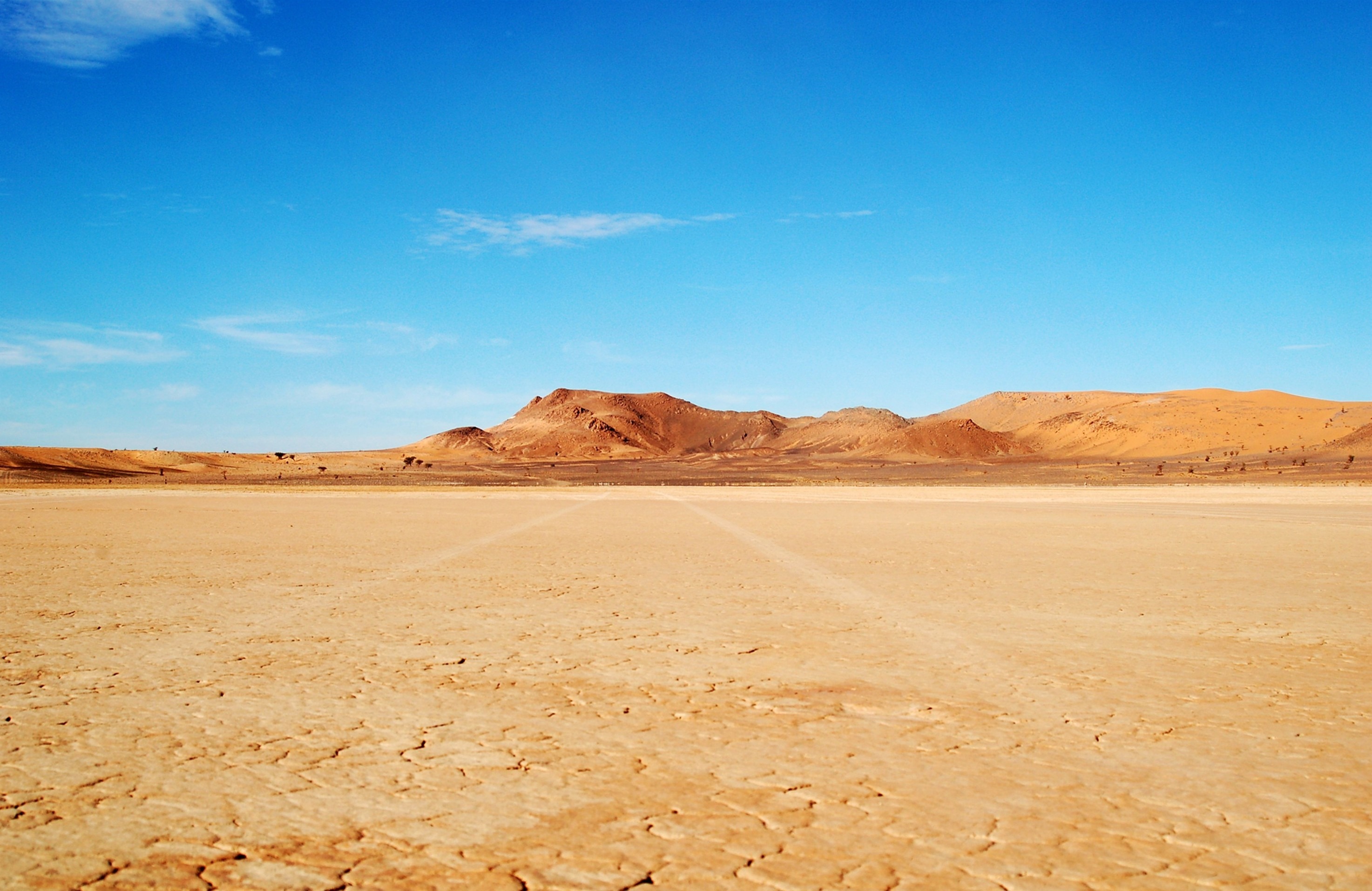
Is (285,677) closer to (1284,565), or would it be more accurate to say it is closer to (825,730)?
(825,730)

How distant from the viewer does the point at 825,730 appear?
4332 mm

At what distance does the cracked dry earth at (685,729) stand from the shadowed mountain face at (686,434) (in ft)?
296

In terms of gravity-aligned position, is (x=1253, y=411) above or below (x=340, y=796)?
above

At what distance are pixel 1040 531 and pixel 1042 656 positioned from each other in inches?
Answer: 461

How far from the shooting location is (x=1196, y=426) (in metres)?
94.6

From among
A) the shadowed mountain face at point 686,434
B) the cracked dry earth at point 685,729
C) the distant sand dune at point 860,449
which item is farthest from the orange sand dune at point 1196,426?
the cracked dry earth at point 685,729

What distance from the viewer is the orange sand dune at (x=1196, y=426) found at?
84.4m

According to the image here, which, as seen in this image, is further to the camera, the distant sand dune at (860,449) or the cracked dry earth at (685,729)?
the distant sand dune at (860,449)

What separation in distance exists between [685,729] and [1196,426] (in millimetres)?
102732

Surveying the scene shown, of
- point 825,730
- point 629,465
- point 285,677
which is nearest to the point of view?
point 825,730

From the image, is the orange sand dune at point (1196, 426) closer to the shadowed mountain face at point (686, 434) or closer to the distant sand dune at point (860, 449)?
the distant sand dune at point (860, 449)

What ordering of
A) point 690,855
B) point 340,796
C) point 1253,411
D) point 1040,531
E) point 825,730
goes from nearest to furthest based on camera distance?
point 690,855, point 340,796, point 825,730, point 1040,531, point 1253,411

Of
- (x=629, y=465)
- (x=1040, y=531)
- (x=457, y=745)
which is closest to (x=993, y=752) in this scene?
(x=457, y=745)

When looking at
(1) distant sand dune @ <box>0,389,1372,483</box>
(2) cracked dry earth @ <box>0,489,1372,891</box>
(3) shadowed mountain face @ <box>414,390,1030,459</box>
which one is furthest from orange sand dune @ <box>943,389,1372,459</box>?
(2) cracked dry earth @ <box>0,489,1372,891</box>
